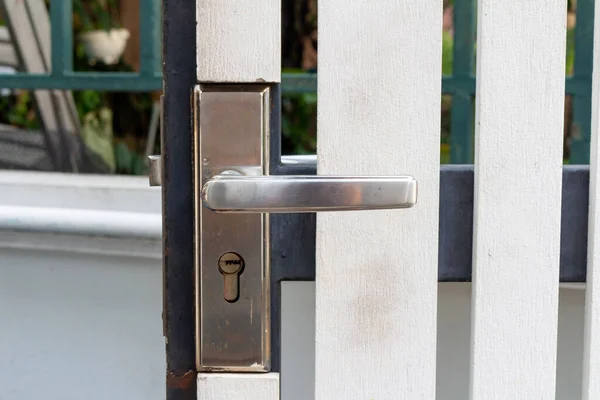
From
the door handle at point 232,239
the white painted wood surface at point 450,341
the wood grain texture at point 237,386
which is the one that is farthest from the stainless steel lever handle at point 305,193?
the white painted wood surface at point 450,341

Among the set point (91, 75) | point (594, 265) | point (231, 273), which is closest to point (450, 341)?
point (594, 265)

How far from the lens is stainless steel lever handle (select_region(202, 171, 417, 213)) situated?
524 millimetres

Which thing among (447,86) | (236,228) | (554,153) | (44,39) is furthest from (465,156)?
(44,39)

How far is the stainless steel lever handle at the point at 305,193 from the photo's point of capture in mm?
524

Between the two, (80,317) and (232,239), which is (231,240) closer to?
(232,239)

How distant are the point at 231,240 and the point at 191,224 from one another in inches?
1.6

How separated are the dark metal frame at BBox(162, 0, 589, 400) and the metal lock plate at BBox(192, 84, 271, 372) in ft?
0.04

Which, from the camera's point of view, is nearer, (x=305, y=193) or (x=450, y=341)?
(x=305, y=193)

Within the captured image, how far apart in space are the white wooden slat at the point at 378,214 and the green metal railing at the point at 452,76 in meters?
0.83

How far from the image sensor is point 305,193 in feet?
1.75

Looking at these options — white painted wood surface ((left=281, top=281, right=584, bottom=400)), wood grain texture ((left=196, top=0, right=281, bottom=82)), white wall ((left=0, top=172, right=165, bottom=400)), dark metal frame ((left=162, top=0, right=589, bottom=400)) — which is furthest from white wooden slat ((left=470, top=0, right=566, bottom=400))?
white wall ((left=0, top=172, right=165, bottom=400))

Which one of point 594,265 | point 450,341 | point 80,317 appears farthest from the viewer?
point 80,317

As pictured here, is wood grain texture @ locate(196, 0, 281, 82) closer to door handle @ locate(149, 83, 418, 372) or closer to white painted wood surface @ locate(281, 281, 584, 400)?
door handle @ locate(149, 83, 418, 372)

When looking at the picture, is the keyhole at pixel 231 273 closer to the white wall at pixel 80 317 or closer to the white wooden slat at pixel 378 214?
the white wooden slat at pixel 378 214
